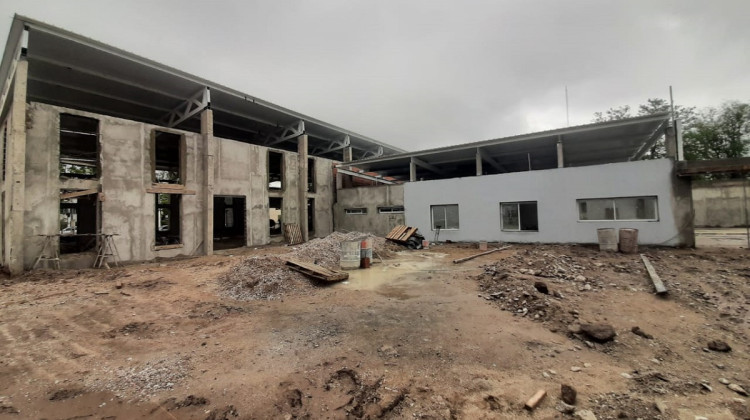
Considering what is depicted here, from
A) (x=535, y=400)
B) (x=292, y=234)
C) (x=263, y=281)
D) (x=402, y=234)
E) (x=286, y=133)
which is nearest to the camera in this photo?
(x=535, y=400)

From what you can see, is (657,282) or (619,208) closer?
(657,282)

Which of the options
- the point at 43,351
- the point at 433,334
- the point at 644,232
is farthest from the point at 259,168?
the point at 644,232

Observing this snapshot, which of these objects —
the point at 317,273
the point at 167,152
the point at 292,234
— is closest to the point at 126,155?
the point at 292,234

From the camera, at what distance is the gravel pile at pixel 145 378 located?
340 centimetres

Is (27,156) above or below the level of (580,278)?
above

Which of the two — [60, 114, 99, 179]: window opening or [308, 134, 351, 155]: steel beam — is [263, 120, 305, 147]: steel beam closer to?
[308, 134, 351, 155]: steel beam

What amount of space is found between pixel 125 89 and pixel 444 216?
1818 cm

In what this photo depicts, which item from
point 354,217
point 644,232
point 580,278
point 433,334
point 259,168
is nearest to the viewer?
point 433,334

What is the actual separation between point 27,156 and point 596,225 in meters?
22.4

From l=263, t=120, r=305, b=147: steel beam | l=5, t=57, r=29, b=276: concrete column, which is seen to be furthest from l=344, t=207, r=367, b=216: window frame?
l=5, t=57, r=29, b=276: concrete column

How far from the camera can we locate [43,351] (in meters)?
4.49

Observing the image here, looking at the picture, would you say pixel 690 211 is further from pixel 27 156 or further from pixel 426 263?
pixel 27 156

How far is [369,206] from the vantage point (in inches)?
810

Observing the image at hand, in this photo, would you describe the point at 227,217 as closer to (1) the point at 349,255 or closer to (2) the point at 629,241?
(1) the point at 349,255
